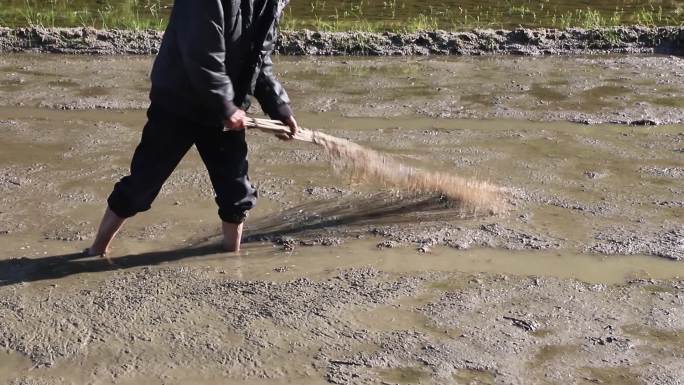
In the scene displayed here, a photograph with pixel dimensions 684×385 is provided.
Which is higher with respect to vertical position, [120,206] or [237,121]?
[237,121]

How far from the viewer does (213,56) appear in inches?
141

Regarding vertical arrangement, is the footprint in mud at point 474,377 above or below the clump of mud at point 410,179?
below

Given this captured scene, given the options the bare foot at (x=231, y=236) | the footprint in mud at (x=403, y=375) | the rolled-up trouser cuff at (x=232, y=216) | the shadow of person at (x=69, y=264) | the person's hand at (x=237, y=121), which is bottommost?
the footprint in mud at (x=403, y=375)

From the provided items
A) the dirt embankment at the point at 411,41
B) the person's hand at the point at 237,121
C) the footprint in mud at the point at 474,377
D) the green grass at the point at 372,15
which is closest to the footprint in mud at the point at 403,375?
the footprint in mud at the point at 474,377

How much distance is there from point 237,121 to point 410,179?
1362 millimetres

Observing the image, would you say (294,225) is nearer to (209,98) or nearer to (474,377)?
(209,98)

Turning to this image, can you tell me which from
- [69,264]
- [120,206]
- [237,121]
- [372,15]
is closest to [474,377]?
[237,121]

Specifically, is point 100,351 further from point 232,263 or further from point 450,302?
point 450,302

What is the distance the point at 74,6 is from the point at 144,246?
23.8 feet

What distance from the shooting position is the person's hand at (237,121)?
3.71 meters

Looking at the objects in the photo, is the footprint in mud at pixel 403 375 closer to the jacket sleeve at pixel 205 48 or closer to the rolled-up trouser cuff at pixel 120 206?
the jacket sleeve at pixel 205 48

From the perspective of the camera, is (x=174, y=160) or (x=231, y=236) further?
(x=231, y=236)

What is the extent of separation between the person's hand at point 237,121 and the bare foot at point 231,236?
61 centimetres

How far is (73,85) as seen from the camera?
716cm
